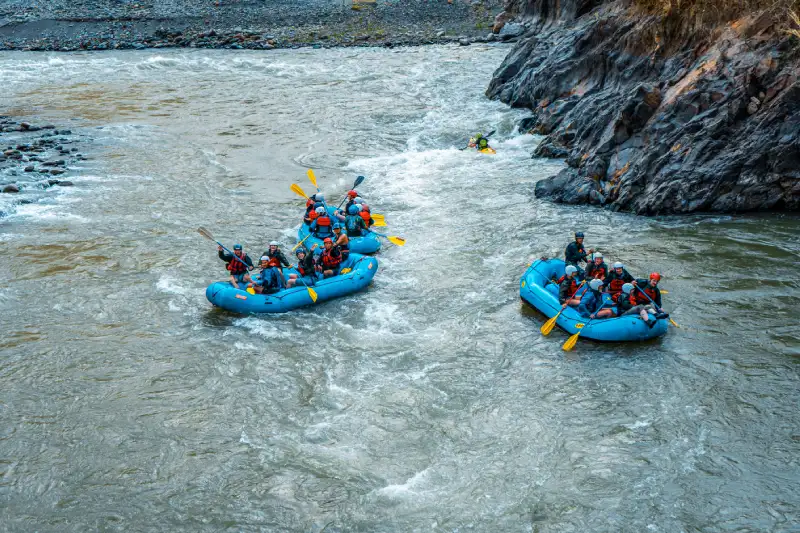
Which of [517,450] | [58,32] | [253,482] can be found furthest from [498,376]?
[58,32]

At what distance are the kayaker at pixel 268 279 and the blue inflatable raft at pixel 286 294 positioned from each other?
0.13 meters

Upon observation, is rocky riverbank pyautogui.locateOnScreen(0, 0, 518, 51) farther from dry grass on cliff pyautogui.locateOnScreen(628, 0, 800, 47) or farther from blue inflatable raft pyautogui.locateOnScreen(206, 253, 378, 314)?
blue inflatable raft pyautogui.locateOnScreen(206, 253, 378, 314)

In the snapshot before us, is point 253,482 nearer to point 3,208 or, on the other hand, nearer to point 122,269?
point 122,269

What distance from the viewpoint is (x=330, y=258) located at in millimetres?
13688

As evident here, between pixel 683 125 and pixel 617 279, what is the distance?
19.5ft

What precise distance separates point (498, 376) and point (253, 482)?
3911mm

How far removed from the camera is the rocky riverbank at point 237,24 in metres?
36.3

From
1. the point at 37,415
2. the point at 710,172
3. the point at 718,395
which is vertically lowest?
the point at 37,415

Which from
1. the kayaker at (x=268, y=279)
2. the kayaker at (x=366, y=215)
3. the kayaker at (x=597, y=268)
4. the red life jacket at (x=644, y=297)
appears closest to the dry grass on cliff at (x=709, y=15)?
the kayaker at (x=597, y=268)

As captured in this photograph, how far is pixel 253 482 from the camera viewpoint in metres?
9.02

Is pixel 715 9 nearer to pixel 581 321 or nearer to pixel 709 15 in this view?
pixel 709 15

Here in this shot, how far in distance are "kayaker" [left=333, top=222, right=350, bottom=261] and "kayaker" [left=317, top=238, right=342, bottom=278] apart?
8.0 inches

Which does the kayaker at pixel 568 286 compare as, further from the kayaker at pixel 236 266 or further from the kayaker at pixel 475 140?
the kayaker at pixel 475 140

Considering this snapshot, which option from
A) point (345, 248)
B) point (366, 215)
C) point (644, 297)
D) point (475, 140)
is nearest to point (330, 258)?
point (345, 248)
